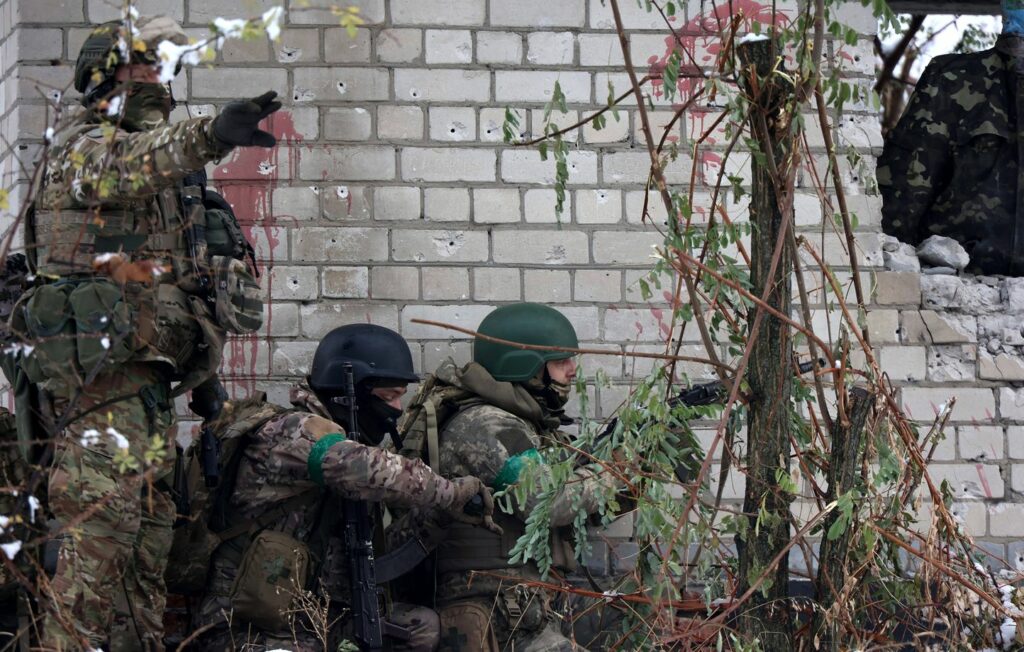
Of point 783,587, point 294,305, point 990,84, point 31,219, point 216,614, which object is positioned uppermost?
point 990,84

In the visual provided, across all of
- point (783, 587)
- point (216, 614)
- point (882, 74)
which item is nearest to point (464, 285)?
point (216, 614)

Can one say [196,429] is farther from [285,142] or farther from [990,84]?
[990,84]

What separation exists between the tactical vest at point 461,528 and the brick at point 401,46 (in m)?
1.56

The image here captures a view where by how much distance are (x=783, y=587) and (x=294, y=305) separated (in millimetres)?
2639

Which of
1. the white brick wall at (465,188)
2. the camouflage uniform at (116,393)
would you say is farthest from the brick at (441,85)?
the camouflage uniform at (116,393)

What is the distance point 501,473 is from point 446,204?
1.46 meters

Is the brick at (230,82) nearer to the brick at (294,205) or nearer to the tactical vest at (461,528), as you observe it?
the brick at (294,205)

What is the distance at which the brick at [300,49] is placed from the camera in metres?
5.73

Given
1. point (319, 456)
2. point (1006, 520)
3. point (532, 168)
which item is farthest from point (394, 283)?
point (1006, 520)

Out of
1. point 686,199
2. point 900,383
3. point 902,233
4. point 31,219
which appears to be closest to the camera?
point 686,199

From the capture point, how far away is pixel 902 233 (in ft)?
20.6

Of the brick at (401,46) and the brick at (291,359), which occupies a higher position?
the brick at (401,46)

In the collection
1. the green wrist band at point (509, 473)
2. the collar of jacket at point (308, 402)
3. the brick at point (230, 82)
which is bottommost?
the green wrist band at point (509, 473)

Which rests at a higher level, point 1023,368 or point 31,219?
point 31,219
